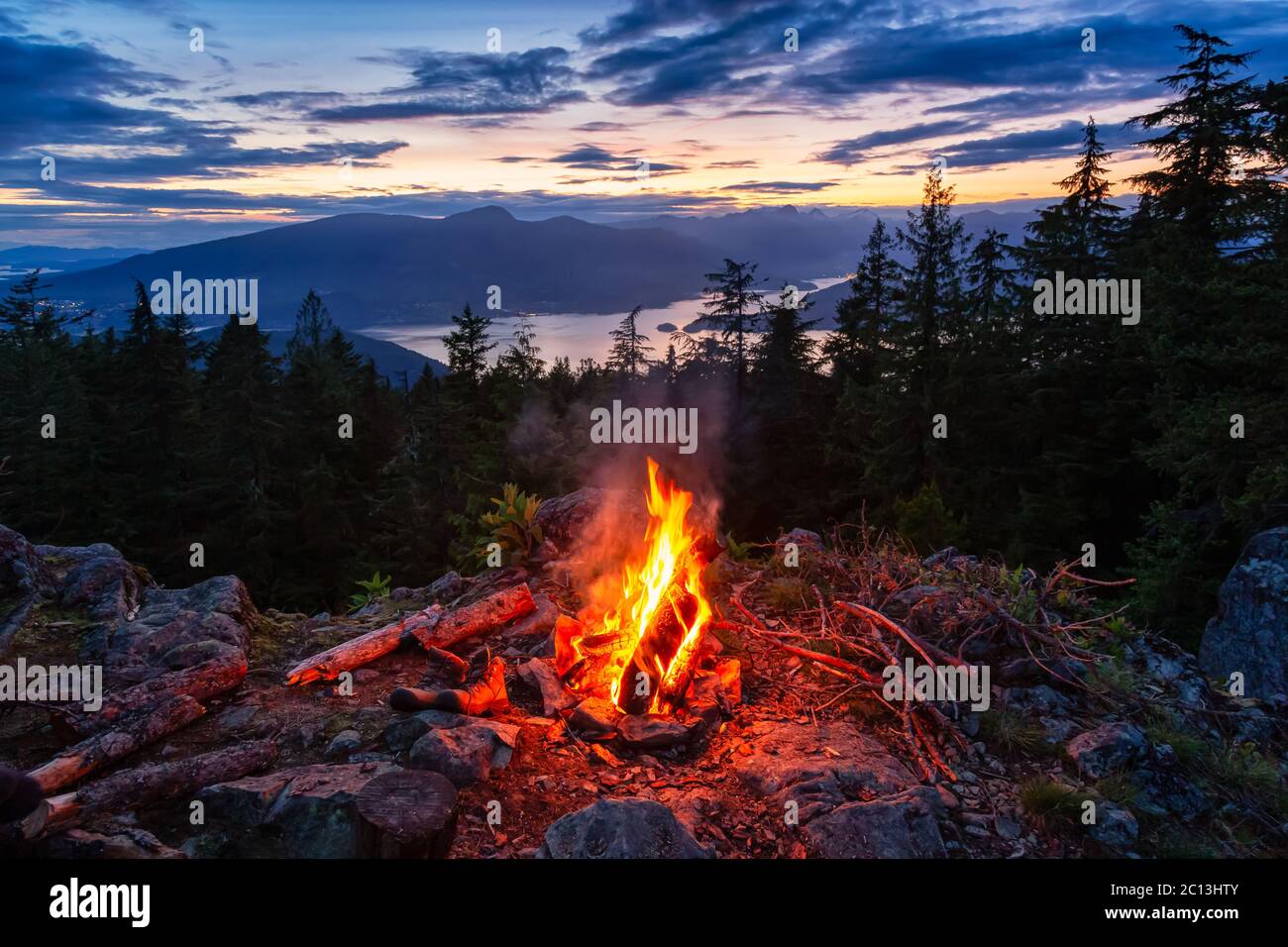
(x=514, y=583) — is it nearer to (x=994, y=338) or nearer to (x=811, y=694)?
(x=811, y=694)

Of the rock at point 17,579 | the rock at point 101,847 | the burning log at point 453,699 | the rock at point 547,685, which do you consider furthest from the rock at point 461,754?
the rock at point 17,579

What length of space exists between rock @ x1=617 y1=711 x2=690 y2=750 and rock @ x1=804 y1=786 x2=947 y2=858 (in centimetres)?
147

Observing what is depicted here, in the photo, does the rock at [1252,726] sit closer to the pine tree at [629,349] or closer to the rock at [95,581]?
the rock at [95,581]

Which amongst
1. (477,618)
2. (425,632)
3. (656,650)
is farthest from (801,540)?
(425,632)

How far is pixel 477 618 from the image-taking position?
811 centimetres

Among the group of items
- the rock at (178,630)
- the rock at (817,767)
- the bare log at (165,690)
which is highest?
the rock at (178,630)

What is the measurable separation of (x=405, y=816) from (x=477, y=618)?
3857 mm

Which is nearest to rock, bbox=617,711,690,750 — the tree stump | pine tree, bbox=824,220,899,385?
the tree stump

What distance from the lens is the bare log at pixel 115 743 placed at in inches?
188

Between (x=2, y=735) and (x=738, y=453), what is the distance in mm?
36931

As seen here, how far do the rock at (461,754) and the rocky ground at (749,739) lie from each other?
0.02 meters

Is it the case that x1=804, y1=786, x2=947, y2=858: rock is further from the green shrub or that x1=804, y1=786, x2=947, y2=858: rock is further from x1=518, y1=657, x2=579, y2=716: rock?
the green shrub

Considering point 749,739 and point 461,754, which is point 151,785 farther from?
point 749,739

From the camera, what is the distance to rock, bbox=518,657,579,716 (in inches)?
258
